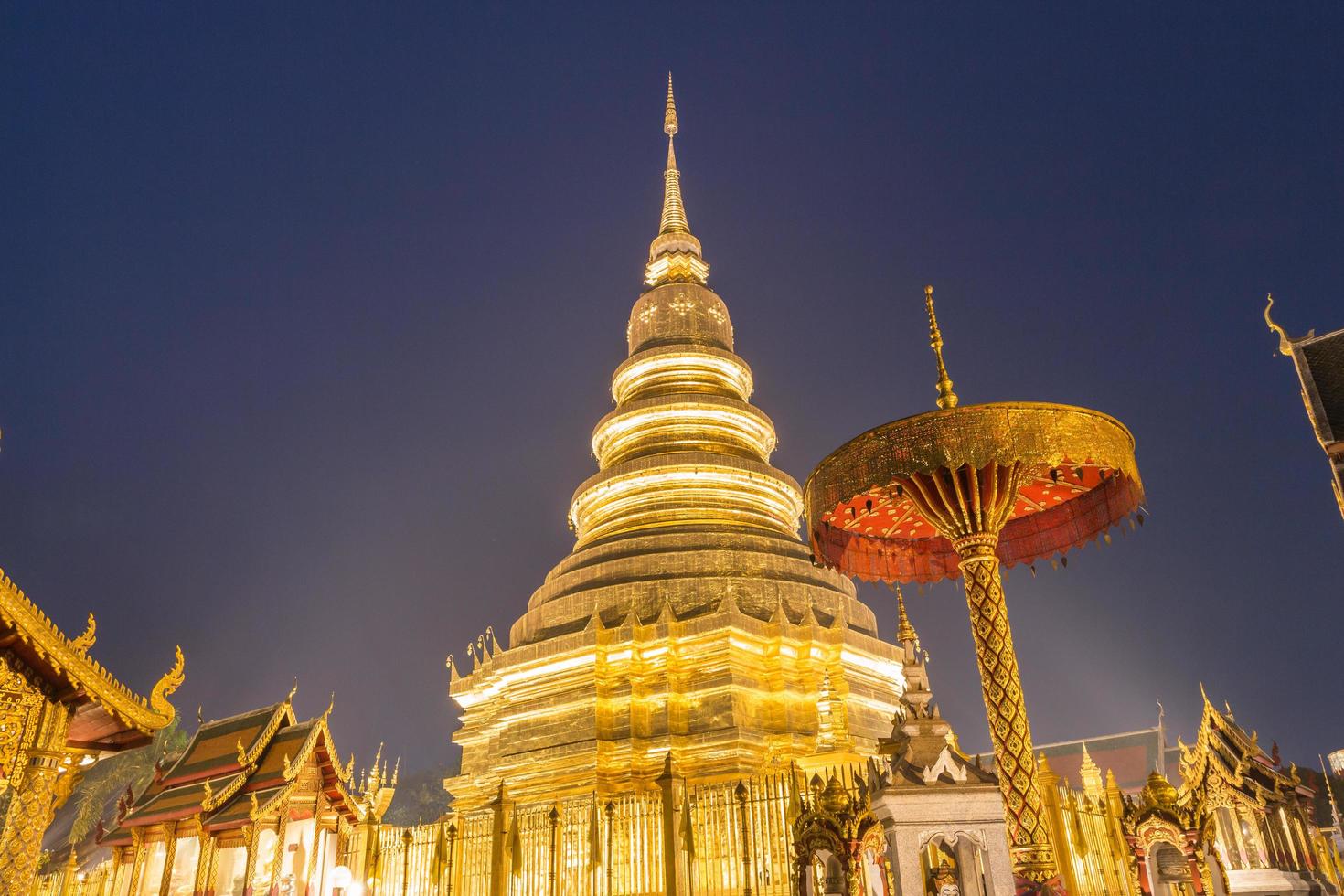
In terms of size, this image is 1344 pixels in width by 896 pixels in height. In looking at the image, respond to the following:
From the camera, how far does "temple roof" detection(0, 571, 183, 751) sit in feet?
32.3

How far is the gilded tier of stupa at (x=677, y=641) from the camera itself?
59.6 ft

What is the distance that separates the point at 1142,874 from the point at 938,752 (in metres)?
3.57

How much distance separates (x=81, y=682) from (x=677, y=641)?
10880 mm

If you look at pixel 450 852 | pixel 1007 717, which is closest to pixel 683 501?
pixel 450 852

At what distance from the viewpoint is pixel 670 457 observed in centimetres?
2319

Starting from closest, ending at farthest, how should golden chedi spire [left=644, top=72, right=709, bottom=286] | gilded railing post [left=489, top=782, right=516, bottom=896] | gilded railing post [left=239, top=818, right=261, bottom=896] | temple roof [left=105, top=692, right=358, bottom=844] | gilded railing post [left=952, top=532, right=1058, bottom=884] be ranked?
gilded railing post [left=952, top=532, right=1058, bottom=884]
gilded railing post [left=489, top=782, right=516, bottom=896]
gilded railing post [left=239, top=818, right=261, bottom=896]
temple roof [left=105, top=692, right=358, bottom=844]
golden chedi spire [left=644, top=72, right=709, bottom=286]

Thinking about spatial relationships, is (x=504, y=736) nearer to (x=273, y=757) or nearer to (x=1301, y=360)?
(x=273, y=757)

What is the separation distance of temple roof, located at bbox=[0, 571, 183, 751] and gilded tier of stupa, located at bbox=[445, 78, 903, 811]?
8140 mm

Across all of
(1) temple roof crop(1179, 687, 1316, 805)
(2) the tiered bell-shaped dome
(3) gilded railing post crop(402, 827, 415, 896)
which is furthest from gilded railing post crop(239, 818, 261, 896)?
(1) temple roof crop(1179, 687, 1316, 805)

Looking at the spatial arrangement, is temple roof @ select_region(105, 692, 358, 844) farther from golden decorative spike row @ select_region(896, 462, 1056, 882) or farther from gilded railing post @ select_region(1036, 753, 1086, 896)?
gilded railing post @ select_region(1036, 753, 1086, 896)

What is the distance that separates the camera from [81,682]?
10.5 metres

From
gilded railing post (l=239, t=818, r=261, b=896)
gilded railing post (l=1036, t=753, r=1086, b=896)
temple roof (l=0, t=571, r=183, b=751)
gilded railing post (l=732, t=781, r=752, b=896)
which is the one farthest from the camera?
gilded railing post (l=239, t=818, r=261, b=896)

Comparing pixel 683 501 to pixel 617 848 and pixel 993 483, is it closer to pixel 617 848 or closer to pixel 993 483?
pixel 617 848

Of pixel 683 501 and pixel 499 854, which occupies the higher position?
pixel 683 501
